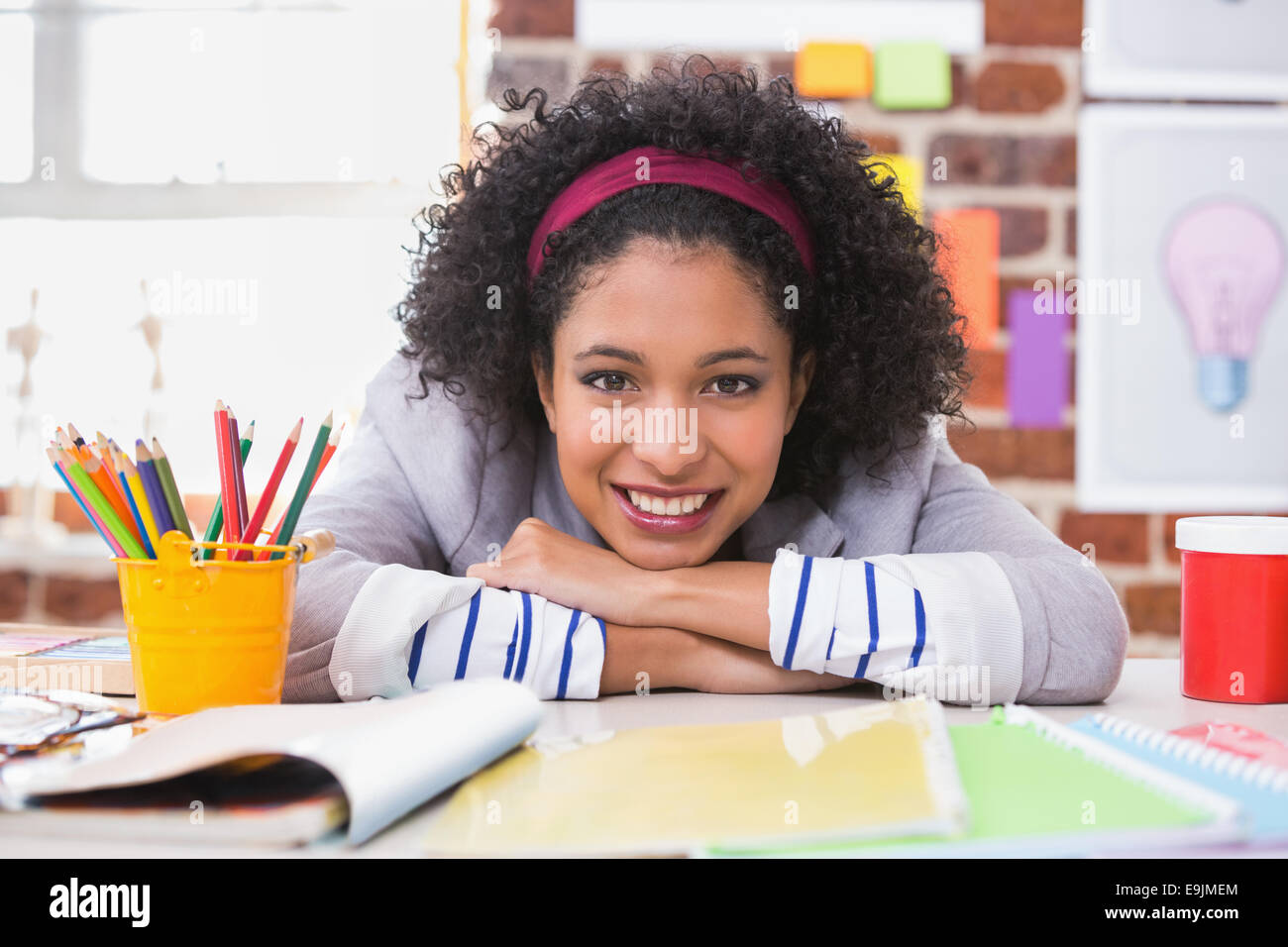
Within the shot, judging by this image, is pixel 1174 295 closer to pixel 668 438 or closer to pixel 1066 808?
pixel 668 438

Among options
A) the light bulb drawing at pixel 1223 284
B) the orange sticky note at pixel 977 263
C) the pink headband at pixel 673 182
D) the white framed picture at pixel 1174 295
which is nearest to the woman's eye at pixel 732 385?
the pink headband at pixel 673 182

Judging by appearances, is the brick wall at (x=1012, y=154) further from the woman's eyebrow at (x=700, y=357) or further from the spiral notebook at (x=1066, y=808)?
the spiral notebook at (x=1066, y=808)

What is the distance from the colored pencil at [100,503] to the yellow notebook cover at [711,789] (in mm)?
270

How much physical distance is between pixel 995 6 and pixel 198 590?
161 centimetres

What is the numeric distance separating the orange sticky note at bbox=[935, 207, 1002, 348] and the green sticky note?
0.18 m

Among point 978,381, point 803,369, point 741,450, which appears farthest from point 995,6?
point 741,450

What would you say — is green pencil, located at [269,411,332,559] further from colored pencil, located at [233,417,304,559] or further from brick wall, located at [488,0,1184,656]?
brick wall, located at [488,0,1184,656]

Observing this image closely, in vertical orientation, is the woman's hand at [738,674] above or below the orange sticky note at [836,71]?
below

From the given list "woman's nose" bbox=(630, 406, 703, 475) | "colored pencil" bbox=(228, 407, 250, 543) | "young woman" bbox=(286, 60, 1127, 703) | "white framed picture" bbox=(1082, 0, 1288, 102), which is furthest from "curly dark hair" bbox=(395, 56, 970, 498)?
"white framed picture" bbox=(1082, 0, 1288, 102)

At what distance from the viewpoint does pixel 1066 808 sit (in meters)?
0.46

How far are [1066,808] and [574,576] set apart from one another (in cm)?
45

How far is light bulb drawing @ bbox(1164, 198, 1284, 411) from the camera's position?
1762 millimetres

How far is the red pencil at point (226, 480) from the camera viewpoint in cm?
66
